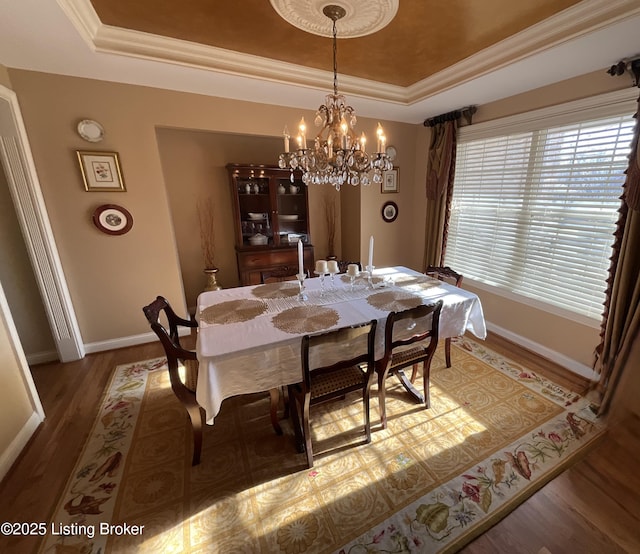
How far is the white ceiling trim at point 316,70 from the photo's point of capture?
5.07 ft

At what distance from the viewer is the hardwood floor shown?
1249mm

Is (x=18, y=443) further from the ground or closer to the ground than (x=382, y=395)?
closer to the ground

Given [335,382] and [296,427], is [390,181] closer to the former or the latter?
[335,382]

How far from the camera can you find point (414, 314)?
5.21 feet

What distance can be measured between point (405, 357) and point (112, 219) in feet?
9.19

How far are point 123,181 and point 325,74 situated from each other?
6.67 ft

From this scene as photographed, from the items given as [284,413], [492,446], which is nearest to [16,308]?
[284,413]

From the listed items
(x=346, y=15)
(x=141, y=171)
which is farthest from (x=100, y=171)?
(x=346, y=15)

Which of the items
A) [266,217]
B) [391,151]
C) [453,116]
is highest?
[453,116]

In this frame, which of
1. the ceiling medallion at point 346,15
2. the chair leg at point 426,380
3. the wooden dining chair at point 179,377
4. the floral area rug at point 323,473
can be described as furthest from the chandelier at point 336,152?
the floral area rug at point 323,473

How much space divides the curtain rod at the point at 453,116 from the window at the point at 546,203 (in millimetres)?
200

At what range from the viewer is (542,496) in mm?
1433

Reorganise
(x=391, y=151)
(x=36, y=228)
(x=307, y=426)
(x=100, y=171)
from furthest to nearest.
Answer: (x=391, y=151) < (x=100, y=171) < (x=36, y=228) < (x=307, y=426)

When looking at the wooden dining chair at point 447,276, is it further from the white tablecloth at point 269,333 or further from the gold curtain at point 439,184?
the gold curtain at point 439,184
